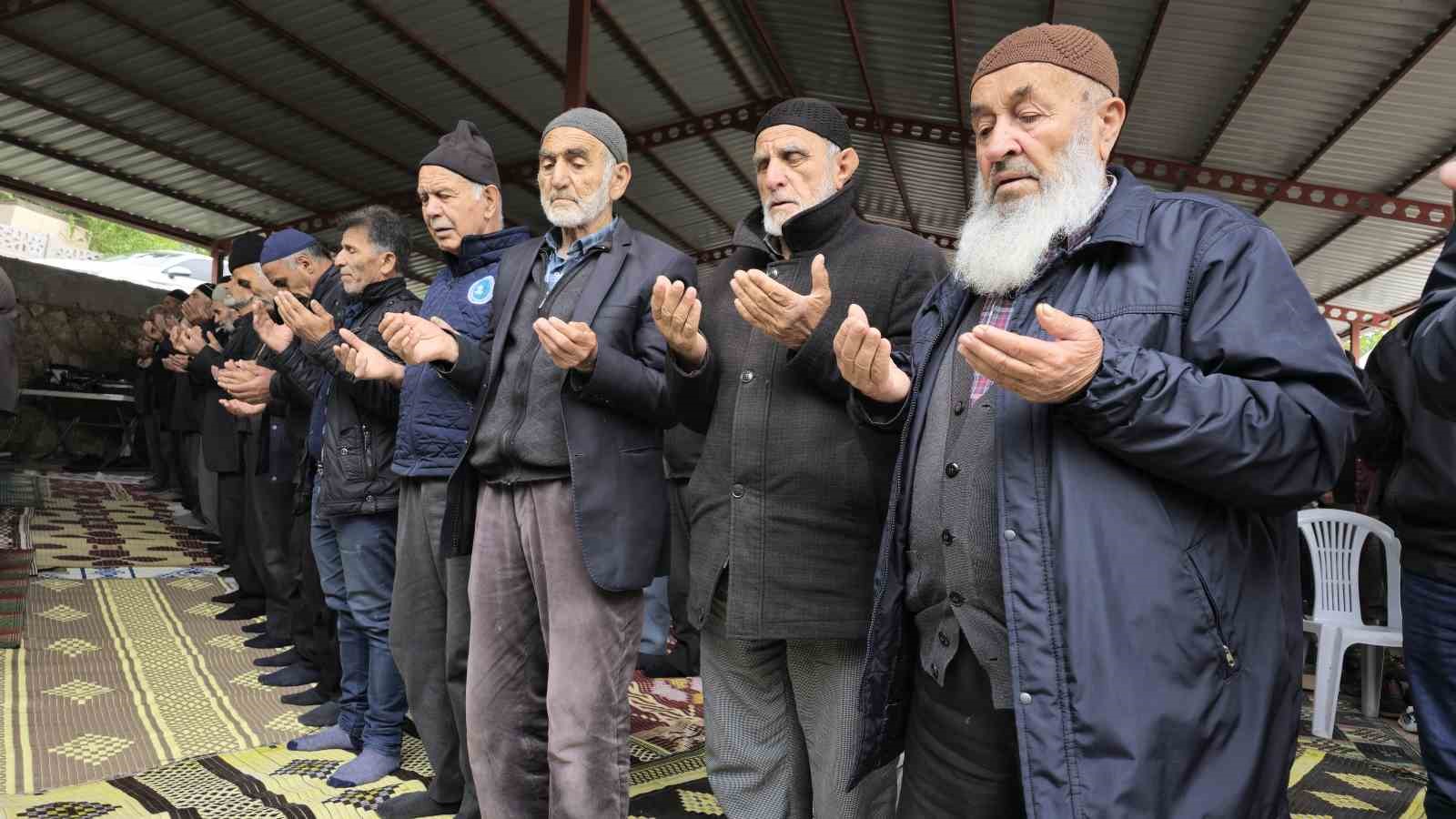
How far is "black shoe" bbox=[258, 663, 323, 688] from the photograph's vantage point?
4090mm

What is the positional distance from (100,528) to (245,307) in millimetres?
3692

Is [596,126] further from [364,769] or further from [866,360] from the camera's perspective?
[364,769]

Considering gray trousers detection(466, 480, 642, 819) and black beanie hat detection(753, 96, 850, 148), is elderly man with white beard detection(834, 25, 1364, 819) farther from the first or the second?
gray trousers detection(466, 480, 642, 819)

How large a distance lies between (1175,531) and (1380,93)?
24.6 feet

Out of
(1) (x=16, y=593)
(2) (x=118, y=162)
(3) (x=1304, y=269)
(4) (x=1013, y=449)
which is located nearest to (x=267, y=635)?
(1) (x=16, y=593)

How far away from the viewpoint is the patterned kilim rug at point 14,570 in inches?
178

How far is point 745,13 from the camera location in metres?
8.96

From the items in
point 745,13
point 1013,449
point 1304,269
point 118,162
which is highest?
point 745,13

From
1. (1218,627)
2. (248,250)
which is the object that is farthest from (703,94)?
(1218,627)

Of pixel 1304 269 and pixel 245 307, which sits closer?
pixel 245 307

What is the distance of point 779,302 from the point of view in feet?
5.62

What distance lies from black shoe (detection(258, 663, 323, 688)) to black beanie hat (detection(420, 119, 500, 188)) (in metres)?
2.39

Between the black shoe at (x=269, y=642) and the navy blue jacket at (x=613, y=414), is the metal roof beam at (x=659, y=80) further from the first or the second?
the navy blue jacket at (x=613, y=414)

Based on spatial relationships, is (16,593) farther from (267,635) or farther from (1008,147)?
(1008,147)
